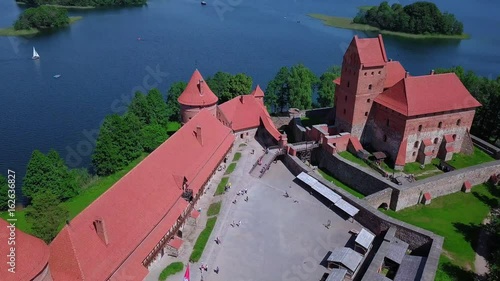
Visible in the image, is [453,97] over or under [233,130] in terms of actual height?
over

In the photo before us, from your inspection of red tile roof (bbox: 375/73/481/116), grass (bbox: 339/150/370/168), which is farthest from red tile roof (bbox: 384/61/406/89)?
grass (bbox: 339/150/370/168)

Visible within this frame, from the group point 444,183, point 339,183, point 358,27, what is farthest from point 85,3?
point 444,183

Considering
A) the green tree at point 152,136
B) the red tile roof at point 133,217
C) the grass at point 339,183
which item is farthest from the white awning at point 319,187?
the green tree at point 152,136

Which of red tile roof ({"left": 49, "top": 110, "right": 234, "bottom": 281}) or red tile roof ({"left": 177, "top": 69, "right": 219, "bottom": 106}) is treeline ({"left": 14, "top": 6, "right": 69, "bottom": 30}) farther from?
red tile roof ({"left": 49, "top": 110, "right": 234, "bottom": 281})

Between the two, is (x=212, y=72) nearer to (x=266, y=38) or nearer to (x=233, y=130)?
(x=266, y=38)

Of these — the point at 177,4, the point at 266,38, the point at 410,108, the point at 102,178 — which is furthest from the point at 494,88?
the point at 177,4

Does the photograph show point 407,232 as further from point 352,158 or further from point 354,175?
point 352,158

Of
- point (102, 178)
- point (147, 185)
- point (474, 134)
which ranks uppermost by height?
point (147, 185)

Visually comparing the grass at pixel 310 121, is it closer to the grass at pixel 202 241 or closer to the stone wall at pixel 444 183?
the stone wall at pixel 444 183
